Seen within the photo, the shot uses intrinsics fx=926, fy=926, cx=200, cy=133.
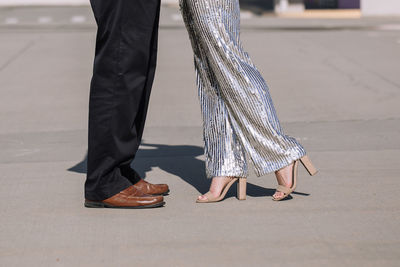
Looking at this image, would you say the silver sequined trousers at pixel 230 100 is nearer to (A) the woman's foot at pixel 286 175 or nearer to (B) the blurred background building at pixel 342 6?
(A) the woman's foot at pixel 286 175

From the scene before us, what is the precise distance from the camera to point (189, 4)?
3934 millimetres

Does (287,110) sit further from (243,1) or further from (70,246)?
(243,1)

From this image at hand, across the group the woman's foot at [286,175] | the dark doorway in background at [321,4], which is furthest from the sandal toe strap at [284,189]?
the dark doorway in background at [321,4]

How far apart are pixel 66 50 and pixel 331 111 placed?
663cm

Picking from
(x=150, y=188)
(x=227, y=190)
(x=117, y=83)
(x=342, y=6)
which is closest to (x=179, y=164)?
(x=150, y=188)

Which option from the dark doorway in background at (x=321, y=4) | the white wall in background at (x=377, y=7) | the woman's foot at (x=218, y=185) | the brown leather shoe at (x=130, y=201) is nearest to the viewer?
the brown leather shoe at (x=130, y=201)

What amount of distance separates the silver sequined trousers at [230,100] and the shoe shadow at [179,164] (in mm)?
285

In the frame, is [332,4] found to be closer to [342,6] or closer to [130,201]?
[342,6]

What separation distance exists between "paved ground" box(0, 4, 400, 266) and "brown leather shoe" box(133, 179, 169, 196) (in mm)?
60

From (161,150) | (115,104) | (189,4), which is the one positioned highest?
(189,4)

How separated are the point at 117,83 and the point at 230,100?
0.50 metres

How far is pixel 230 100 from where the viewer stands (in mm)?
4023

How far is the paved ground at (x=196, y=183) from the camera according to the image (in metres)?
3.32

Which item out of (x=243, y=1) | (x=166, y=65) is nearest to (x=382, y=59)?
(x=166, y=65)
